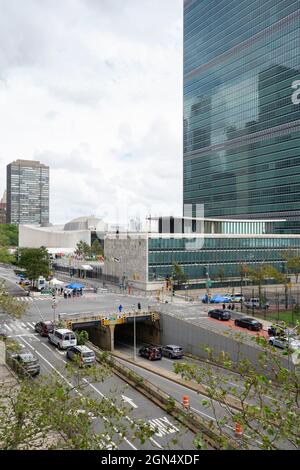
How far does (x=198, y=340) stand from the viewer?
42969mm

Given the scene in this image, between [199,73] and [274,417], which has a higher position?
[199,73]

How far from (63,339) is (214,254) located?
49.0 meters

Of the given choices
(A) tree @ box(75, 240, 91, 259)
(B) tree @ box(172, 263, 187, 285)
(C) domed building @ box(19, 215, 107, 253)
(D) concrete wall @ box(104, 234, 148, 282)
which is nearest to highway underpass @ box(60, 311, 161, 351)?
(B) tree @ box(172, 263, 187, 285)

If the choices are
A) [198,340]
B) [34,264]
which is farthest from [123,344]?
[34,264]

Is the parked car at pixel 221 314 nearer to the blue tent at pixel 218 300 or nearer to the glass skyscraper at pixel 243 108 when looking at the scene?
the blue tent at pixel 218 300

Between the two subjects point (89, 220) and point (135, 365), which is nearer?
point (135, 365)

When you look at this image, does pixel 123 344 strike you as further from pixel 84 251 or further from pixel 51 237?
pixel 51 237

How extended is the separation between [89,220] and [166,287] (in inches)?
4081

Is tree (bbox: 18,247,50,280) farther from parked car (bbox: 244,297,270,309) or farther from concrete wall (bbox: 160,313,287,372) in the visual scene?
parked car (bbox: 244,297,270,309)

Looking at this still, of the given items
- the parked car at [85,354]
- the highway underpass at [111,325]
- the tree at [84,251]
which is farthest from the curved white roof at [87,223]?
the parked car at [85,354]

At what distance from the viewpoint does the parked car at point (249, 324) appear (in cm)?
4256

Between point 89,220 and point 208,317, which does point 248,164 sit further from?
point 208,317
